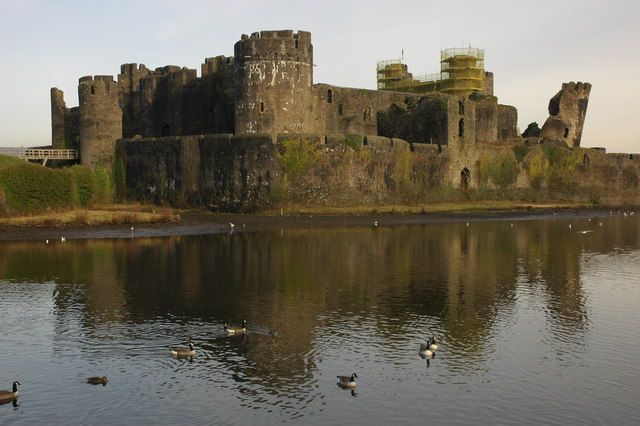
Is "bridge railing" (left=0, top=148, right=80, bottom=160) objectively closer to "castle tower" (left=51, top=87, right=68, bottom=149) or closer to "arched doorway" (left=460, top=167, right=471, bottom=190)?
"castle tower" (left=51, top=87, right=68, bottom=149)

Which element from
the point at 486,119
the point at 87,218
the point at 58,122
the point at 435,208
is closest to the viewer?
the point at 87,218

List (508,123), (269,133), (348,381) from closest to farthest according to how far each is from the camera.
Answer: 1. (348,381)
2. (269,133)
3. (508,123)

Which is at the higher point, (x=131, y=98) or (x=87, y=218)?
(x=131, y=98)

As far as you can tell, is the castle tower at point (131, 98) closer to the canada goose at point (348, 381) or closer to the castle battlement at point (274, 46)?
the castle battlement at point (274, 46)

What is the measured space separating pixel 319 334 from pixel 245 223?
25.9 metres

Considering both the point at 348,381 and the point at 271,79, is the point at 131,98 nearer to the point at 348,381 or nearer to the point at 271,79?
the point at 271,79

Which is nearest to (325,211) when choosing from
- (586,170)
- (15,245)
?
(15,245)

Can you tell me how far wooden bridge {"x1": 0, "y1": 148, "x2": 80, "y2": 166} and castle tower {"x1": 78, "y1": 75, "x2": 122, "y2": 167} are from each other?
2.50 meters

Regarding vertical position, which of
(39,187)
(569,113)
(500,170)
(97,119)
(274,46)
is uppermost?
(274,46)

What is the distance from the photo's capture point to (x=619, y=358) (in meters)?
16.6

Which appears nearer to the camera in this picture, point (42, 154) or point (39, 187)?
point (39, 187)

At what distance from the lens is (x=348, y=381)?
48.0 ft

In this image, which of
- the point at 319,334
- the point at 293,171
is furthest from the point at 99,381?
the point at 293,171

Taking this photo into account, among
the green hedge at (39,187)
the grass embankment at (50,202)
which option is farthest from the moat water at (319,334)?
the green hedge at (39,187)
